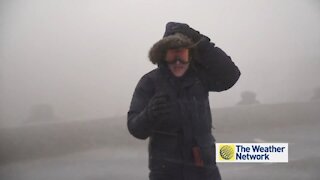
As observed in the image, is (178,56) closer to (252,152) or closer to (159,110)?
(159,110)

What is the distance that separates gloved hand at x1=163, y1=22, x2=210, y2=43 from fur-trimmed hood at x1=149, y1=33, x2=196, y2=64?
0.02 metres

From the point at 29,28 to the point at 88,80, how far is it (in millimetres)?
Answer: 426

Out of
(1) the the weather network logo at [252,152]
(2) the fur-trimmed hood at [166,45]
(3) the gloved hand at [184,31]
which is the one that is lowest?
(1) the the weather network logo at [252,152]

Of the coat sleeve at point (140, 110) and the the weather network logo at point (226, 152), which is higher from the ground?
the coat sleeve at point (140, 110)

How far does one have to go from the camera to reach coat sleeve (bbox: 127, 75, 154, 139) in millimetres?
1913

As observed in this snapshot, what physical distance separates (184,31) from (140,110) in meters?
0.46

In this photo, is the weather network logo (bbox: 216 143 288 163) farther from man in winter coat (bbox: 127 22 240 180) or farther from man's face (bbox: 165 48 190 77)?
man's face (bbox: 165 48 190 77)

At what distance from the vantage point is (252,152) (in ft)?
6.50

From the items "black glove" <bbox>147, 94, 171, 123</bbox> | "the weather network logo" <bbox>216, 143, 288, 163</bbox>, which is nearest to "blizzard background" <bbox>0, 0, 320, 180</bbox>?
"the weather network logo" <bbox>216, 143, 288, 163</bbox>

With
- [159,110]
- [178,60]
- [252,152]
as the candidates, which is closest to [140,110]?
[159,110]

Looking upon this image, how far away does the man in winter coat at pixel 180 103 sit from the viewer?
6.17 ft

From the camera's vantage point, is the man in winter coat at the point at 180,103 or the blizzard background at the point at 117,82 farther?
the blizzard background at the point at 117,82

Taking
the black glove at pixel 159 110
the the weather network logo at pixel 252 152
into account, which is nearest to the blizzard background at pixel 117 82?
the the weather network logo at pixel 252 152

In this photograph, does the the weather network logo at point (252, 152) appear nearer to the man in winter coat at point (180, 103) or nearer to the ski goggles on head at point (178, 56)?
the man in winter coat at point (180, 103)
